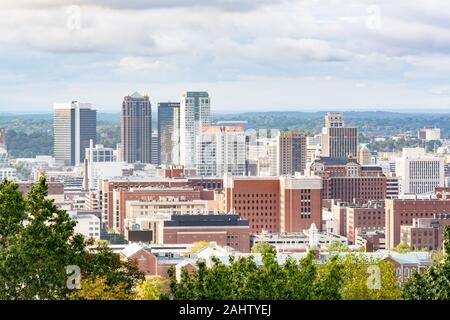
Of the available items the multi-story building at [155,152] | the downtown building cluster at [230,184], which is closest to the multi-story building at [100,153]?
the downtown building cluster at [230,184]

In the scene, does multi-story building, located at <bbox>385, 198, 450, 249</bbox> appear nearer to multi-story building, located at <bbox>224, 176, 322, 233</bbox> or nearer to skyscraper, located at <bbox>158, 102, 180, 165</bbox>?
multi-story building, located at <bbox>224, 176, 322, 233</bbox>

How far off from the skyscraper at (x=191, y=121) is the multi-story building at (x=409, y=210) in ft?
12.0

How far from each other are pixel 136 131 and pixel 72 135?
167 inches

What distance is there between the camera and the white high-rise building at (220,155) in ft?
103

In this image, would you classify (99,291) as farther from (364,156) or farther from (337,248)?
(364,156)

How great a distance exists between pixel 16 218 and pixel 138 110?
67.2 feet

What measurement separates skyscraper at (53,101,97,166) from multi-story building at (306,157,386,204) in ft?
19.5

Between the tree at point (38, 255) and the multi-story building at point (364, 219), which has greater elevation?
the tree at point (38, 255)

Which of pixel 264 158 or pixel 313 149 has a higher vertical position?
pixel 313 149

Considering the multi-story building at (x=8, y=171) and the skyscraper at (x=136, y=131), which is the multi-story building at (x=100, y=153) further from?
the multi-story building at (x=8, y=171)

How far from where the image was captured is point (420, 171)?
37562 mm

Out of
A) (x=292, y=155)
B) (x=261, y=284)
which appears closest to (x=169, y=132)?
(x=292, y=155)
